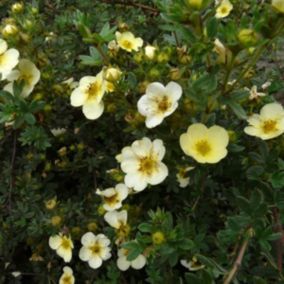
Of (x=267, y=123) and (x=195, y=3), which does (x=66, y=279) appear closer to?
(x=267, y=123)

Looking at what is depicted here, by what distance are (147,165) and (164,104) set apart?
0.54 ft

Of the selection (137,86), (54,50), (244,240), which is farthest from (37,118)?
(244,240)

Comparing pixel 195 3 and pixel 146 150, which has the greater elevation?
pixel 195 3

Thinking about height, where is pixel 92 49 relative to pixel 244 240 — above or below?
above

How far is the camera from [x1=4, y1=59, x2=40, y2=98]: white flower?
4.47 ft

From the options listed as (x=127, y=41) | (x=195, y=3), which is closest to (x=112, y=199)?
(x=127, y=41)

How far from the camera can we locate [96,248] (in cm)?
147

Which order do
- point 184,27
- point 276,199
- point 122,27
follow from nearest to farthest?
point 184,27
point 276,199
point 122,27

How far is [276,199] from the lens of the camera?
119 centimetres

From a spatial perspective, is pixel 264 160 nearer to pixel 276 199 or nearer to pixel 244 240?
pixel 276 199

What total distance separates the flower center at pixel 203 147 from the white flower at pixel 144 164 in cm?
8

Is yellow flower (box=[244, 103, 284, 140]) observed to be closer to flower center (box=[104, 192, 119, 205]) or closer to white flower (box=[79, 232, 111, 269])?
flower center (box=[104, 192, 119, 205])

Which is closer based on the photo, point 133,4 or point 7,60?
point 7,60

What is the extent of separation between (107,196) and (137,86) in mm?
331
